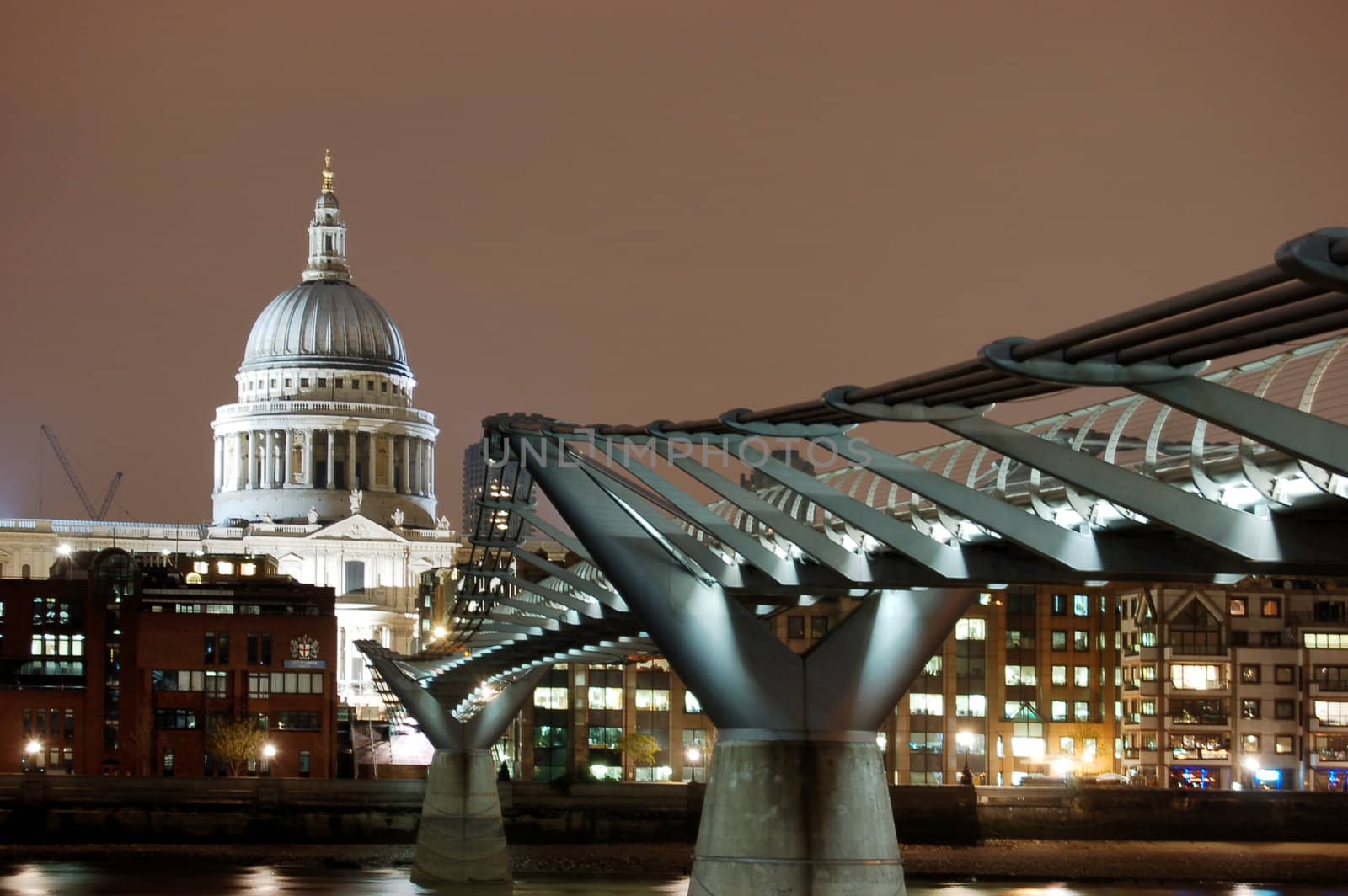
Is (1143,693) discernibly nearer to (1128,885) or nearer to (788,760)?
(1128,885)

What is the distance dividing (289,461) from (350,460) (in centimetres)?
491

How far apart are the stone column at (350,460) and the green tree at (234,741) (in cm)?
9429

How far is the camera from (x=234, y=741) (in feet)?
309

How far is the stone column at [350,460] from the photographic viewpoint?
630 feet

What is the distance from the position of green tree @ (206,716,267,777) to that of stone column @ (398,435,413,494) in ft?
321

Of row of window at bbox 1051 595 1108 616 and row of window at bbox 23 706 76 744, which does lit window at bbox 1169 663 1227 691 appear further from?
row of window at bbox 23 706 76 744

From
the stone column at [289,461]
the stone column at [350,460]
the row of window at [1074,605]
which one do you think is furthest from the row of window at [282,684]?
the stone column at [350,460]

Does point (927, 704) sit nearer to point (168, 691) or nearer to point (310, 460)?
point (168, 691)

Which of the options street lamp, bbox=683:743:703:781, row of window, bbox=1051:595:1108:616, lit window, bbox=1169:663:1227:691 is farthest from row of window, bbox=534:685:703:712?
lit window, bbox=1169:663:1227:691

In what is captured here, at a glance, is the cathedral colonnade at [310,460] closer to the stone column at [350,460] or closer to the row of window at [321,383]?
the stone column at [350,460]

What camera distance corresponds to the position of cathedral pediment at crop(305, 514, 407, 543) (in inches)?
7136

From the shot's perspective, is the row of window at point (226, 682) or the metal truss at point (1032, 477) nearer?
the metal truss at point (1032, 477)

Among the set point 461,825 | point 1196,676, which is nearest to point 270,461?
point 1196,676

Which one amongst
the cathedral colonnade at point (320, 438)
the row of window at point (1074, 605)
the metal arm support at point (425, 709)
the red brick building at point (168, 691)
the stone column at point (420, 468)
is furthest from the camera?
the stone column at point (420, 468)
